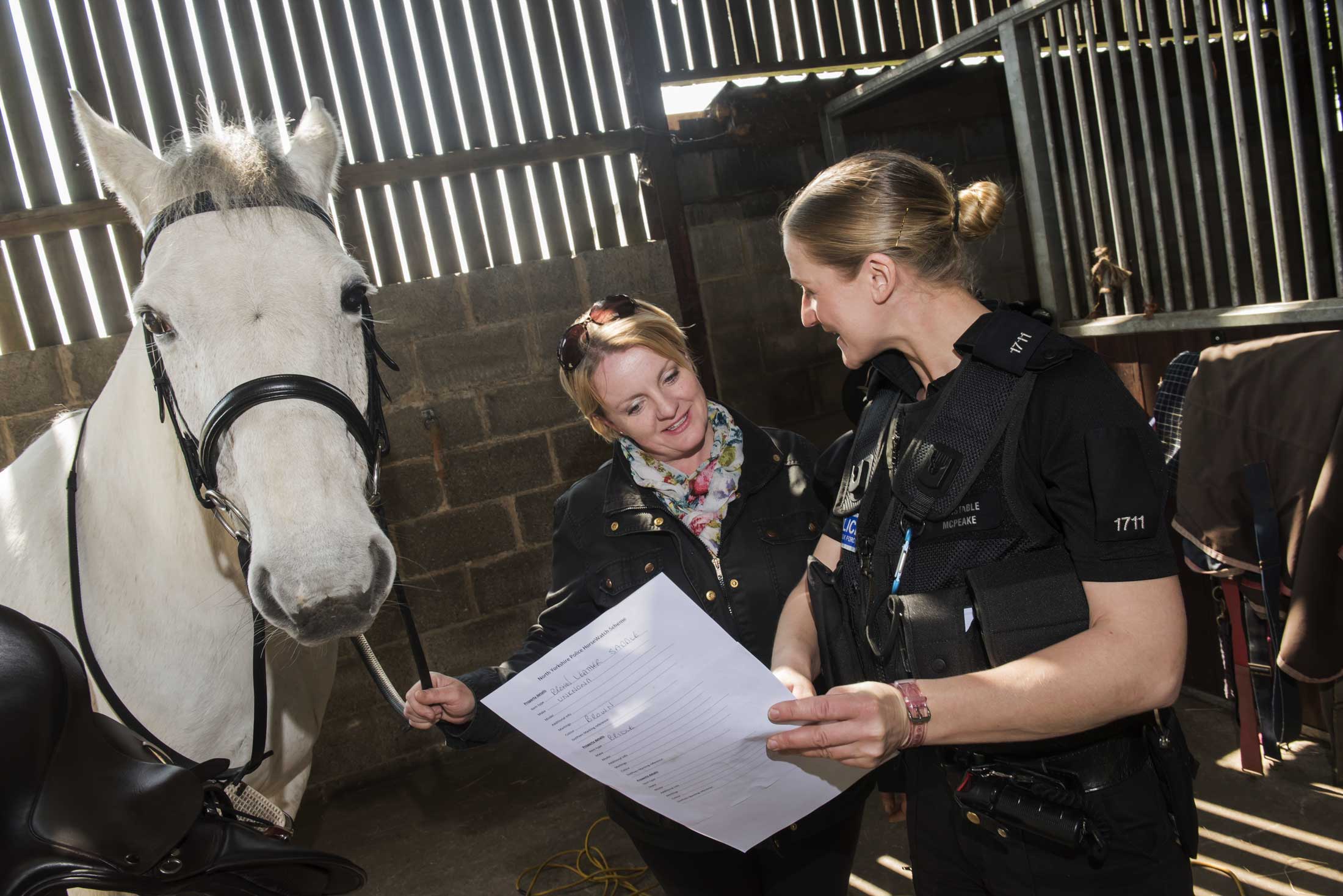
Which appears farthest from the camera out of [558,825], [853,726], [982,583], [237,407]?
[558,825]

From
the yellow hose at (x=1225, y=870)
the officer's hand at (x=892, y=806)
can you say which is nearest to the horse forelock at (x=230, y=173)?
the officer's hand at (x=892, y=806)

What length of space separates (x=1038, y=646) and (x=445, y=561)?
2908mm

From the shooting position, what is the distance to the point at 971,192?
1.20 metres

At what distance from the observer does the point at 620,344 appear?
5.09ft

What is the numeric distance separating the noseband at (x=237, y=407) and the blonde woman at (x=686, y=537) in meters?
0.36

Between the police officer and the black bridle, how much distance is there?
0.66m

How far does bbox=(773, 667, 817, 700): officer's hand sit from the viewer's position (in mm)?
1113

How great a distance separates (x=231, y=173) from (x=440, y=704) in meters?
0.92

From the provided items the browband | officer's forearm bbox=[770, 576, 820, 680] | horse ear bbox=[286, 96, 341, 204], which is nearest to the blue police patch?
officer's forearm bbox=[770, 576, 820, 680]

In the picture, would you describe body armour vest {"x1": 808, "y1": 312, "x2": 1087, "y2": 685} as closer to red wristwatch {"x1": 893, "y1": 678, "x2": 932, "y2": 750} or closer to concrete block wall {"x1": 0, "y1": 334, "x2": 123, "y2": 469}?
red wristwatch {"x1": 893, "y1": 678, "x2": 932, "y2": 750}

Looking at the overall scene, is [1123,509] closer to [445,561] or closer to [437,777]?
[445,561]

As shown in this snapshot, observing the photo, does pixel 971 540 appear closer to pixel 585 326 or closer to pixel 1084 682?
A: pixel 1084 682

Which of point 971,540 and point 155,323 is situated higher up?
point 155,323

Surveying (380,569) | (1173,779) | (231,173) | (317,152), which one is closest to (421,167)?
(317,152)
